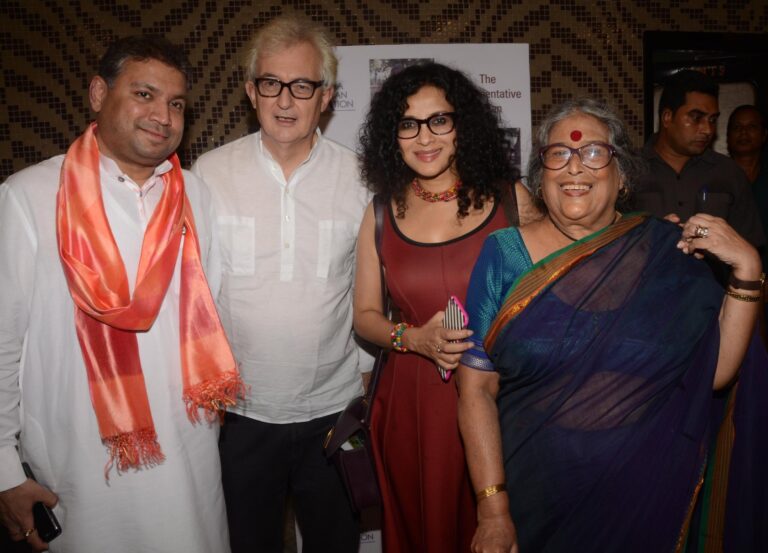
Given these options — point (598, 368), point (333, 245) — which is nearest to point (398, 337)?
point (333, 245)

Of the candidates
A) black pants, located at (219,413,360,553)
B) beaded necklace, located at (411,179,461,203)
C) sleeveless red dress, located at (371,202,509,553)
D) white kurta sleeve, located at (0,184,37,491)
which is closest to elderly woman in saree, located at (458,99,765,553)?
sleeveless red dress, located at (371,202,509,553)

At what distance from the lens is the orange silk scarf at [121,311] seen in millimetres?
1916

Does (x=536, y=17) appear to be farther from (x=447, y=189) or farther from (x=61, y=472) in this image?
(x=61, y=472)

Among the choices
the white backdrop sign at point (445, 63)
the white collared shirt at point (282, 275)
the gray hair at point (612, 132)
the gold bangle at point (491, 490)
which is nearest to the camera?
the gold bangle at point (491, 490)

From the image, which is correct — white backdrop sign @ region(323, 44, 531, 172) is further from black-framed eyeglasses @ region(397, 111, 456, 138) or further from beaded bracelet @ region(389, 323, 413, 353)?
beaded bracelet @ region(389, 323, 413, 353)

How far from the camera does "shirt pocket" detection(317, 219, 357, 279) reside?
2.37m

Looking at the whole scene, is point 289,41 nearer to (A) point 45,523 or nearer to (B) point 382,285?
(B) point 382,285

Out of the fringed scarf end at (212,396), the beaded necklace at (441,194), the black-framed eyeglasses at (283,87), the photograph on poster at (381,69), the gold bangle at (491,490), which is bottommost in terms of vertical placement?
the gold bangle at (491,490)

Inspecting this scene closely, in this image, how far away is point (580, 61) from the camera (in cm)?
370

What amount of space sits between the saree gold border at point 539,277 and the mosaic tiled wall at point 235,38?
83.7 inches

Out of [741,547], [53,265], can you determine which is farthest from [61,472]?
[741,547]

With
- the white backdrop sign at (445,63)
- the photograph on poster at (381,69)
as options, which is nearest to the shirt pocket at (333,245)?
the white backdrop sign at (445,63)

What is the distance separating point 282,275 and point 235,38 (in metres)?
1.79

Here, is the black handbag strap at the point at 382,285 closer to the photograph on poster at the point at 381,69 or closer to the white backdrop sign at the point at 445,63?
the white backdrop sign at the point at 445,63
